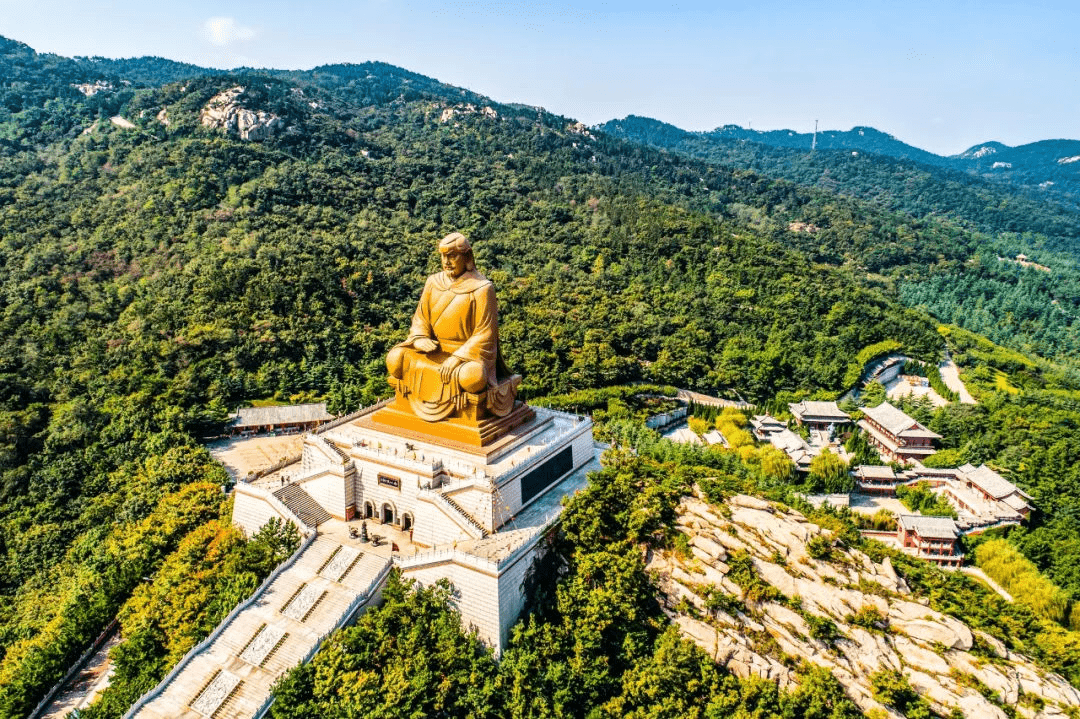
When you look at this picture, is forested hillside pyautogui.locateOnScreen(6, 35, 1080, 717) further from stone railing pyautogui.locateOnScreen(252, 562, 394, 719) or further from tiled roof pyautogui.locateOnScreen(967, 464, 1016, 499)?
tiled roof pyautogui.locateOnScreen(967, 464, 1016, 499)

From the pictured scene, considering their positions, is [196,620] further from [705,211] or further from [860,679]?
[705,211]

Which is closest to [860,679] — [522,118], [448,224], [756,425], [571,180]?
[756,425]

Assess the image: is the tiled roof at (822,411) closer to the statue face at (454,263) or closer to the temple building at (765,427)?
the temple building at (765,427)

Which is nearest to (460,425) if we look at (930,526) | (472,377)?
(472,377)

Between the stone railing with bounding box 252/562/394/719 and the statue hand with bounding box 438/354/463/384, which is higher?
the statue hand with bounding box 438/354/463/384

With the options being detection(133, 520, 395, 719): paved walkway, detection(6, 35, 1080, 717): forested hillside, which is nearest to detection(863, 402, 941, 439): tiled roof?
detection(6, 35, 1080, 717): forested hillside

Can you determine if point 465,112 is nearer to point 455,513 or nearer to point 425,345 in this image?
point 425,345
